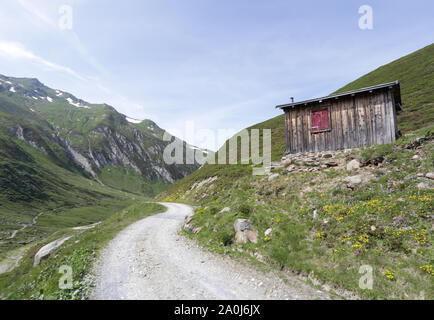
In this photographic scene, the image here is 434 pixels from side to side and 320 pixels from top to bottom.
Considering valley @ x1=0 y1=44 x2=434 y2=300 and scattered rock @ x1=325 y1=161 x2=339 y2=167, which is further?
scattered rock @ x1=325 y1=161 x2=339 y2=167

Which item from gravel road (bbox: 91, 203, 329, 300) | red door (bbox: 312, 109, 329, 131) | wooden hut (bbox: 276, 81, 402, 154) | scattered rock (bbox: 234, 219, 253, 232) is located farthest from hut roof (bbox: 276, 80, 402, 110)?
gravel road (bbox: 91, 203, 329, 300)

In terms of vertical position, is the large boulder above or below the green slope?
below

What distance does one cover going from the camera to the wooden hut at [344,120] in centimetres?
1825

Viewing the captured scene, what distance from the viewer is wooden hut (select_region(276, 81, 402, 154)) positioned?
719 inches

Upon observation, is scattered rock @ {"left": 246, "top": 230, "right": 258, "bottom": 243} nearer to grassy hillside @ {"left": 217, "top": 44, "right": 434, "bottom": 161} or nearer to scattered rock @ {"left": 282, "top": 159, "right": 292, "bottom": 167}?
scattered rock @ {"left": 282, "top": 159, "right": 292, "bottom": 167}

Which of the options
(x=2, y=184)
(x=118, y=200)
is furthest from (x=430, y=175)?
(x=118, y=200)

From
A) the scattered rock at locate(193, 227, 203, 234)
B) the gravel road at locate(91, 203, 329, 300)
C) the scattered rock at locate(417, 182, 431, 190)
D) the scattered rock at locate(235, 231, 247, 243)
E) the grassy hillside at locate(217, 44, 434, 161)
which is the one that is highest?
the grassy hillside at locate(217, 44, 434, 161)

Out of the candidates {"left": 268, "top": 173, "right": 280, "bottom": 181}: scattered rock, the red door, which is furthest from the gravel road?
the red door

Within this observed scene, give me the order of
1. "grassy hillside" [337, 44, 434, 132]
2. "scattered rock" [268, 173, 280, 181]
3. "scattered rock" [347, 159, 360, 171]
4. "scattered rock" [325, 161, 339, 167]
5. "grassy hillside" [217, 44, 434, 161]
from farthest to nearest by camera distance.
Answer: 1. "grassy hillside" [217, 44, 434, 161]
2. "grassy hillside" [337, 44, 434, 132]
3. "scattered rock" [268, 173, 280, 181]
4. "scattered rock" [325, 161, 339, 167]
5. "scattered rock" [347, 159, 360, 171]

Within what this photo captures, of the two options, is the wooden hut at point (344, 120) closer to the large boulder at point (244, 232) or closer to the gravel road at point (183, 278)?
the large boulder at point (244, 232)

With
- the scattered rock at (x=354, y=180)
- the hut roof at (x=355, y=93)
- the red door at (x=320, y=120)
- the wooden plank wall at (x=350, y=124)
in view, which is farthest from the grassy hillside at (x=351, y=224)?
the hut roof at (x=355, y=93)

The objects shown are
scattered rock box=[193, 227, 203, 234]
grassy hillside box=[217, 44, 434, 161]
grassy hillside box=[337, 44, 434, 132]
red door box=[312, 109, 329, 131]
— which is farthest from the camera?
grassy hillside box=[217, 44, 434, 161]
